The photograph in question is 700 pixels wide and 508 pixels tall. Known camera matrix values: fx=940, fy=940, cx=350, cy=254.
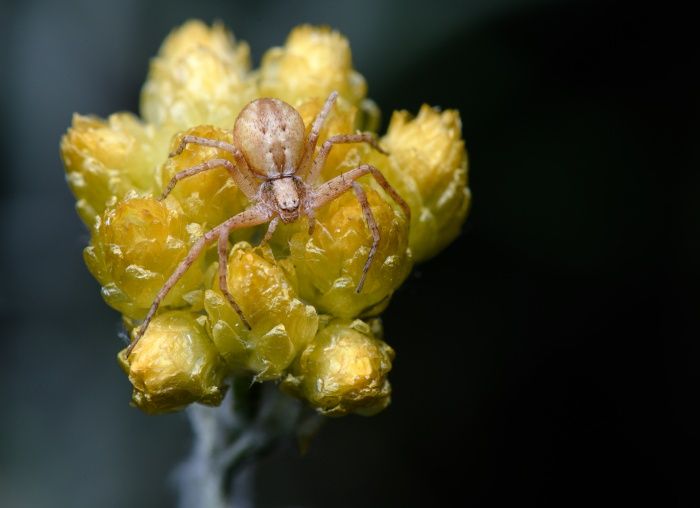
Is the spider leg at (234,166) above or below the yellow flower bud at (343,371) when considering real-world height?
above

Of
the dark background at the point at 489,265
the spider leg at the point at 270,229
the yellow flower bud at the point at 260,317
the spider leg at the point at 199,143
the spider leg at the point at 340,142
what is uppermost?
the spider leg at the point at 199,143

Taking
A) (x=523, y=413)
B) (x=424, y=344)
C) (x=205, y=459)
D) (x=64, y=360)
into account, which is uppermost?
(x=205, y=459)

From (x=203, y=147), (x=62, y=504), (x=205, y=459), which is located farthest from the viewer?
(x=62, y=504)

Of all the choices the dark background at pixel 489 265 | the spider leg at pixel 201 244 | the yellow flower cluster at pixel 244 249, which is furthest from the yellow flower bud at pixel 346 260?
the dark background at pixel 489 265

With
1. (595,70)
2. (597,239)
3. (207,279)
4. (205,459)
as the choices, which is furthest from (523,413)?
(207,279)

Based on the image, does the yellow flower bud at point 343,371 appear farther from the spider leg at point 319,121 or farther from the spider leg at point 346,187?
the spider leg at point 319,121

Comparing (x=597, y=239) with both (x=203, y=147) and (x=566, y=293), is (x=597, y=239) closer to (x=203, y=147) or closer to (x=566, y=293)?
(x=566, y=293)

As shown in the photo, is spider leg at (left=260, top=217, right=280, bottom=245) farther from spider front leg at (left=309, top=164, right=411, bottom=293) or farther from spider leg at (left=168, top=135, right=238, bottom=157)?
spider leg at (left=168, top=135, right=238, bottom=157)
